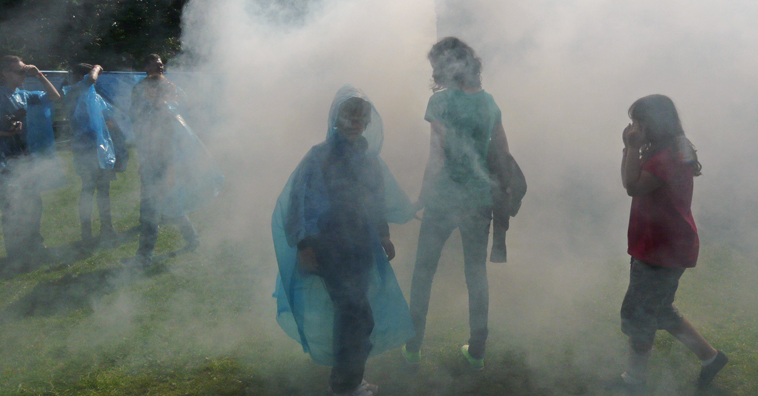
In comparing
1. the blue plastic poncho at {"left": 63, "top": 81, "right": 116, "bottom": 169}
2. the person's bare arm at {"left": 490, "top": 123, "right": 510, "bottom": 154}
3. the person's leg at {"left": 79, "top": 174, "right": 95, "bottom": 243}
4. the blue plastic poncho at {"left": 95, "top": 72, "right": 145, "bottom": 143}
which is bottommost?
the person's leg at {"left": 79, "top": 174, "right": 95, "bottom": 243}

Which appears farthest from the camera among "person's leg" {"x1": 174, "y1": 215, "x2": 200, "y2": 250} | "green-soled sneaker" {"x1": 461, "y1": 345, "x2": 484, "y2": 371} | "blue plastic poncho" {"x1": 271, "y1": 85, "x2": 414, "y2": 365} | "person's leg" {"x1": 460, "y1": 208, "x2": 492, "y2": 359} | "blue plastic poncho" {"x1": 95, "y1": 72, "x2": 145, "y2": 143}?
"blue plastic poncho" {"x1": 95, "y1": 72, "x2": 145, "y2": 143}

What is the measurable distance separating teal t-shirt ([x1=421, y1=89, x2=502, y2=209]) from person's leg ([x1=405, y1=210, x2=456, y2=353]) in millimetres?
72

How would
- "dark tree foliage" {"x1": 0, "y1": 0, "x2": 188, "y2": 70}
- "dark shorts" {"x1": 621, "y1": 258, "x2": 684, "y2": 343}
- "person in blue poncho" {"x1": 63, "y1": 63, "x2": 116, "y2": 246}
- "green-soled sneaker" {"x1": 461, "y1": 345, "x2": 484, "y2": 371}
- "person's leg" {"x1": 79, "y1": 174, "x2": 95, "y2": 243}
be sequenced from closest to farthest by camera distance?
"dark shorts" {"x1": 621, "y1": 258, "x2": 684, "y2": 343}
"green-soled sneaker" {"x1": 461, "y1": 345, "x2": 484, "y2": 371}
"person in blue poncho" {"x1": 63, "y1": 63, "x2": 116, "y2": 246}
"person's leg" {"x1": 79, "y1": 174, "x2": 95, "y2": 243}
"dark tree foliage" {"x1": 0, "y1": 0, "x2": 188, "y2": 70}

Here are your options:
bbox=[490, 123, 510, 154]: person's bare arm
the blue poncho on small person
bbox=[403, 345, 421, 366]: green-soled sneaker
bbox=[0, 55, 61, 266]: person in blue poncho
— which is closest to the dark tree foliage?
the blue poncho on small person

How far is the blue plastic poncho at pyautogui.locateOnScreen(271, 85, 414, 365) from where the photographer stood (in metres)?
2.16

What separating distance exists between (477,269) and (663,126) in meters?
1.01

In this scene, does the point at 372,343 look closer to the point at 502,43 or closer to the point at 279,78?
the point at 279,78

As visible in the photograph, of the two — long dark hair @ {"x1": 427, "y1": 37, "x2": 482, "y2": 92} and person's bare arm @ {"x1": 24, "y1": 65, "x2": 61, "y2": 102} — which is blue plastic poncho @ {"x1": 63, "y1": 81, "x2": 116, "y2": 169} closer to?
person's bare arm @ {"x1": 24, "y1": 65, "x2": 61, "y2": 102}

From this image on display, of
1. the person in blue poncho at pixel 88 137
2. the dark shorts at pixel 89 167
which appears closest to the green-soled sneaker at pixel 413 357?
the person in blue poncho at pixel 88 137

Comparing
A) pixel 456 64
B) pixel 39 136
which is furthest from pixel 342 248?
pixel 39 136

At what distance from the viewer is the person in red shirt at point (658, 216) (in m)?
2.23

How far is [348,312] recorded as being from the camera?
7.32 feet

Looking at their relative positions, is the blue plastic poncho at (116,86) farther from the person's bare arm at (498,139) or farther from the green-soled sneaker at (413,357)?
the person's bare arm at (498,139)

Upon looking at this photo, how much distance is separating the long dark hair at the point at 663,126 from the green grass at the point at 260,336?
110cm
